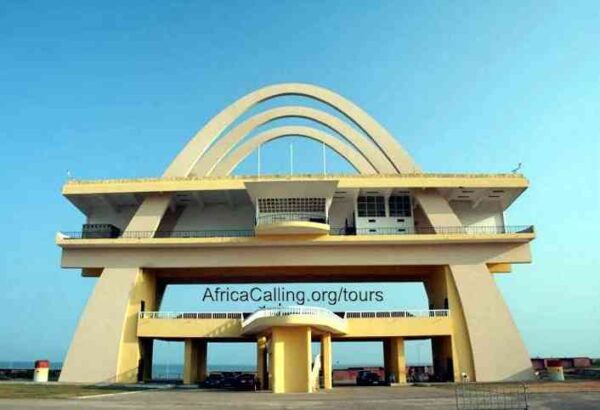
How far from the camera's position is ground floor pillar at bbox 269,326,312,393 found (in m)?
30.2

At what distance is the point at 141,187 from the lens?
42.3 m

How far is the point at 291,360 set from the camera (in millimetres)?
30797

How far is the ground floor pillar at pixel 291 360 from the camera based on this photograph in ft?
99.1

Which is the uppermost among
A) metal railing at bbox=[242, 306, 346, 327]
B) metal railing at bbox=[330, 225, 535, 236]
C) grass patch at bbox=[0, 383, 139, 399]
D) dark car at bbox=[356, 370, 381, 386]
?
metal railing at bbox=[330, 225, 535, 236]

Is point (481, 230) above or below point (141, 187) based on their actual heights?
below

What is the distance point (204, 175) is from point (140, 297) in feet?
36.6

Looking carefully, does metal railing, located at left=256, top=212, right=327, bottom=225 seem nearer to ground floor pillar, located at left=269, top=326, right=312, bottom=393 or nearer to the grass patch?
ground floor pillar, located at left=269, top=326, right=312, bottom=393

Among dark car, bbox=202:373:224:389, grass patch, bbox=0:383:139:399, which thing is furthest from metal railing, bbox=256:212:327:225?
grass patch, bbox=0:383:139:399

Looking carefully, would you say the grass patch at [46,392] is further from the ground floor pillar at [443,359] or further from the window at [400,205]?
the window at [400,205]

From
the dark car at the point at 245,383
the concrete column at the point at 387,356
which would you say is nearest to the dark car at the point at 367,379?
the concrete column at the point at 387,356

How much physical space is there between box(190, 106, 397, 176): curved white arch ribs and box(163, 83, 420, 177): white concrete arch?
73 cm

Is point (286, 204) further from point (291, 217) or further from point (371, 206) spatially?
point (371, 206)

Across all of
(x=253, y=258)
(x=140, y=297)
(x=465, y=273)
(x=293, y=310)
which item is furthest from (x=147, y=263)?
(x=465, y=273)

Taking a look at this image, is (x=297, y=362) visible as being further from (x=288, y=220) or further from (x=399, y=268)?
(x=399, y=268)
